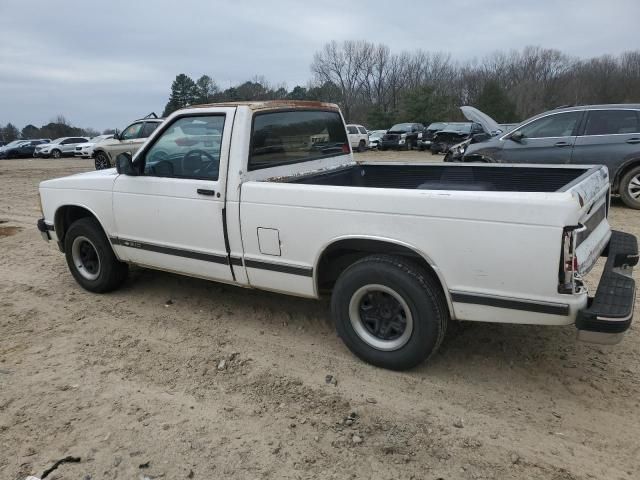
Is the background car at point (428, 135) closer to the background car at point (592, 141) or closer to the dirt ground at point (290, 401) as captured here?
the background car at point (592, 141)

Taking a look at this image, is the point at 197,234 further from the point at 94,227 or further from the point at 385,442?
the point at 385,442

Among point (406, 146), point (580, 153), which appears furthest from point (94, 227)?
point (406, 146)

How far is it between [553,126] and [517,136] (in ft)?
2.09

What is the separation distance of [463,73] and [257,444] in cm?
7484

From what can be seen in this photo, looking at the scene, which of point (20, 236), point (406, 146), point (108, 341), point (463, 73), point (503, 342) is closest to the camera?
point (503, 342)

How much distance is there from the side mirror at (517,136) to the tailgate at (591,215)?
5763 mm

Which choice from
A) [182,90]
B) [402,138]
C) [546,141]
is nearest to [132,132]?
[546,141]

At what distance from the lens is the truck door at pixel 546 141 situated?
877 cm

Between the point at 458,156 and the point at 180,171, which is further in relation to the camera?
the point at 458,156

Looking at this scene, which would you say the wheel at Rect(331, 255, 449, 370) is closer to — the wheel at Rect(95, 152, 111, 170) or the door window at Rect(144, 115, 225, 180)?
the door window at Rect(144, 115, 225, 180)

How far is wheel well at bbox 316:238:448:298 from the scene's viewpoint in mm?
3209

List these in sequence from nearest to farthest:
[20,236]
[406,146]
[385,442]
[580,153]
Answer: [385,442], [20,236], [580,153], [406,146]

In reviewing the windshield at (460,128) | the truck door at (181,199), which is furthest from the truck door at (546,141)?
the windshield at (460,128)

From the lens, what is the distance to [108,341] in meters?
4.07
